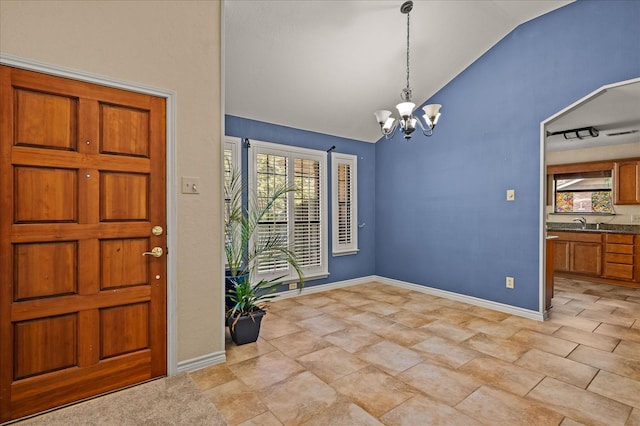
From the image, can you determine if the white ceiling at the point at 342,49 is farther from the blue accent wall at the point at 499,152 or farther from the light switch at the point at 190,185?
the light switch at the point at 190,185

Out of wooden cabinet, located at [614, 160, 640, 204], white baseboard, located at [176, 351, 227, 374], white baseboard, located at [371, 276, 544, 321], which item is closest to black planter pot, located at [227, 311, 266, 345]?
white baseboard, located at [176, 351, 227, 374]

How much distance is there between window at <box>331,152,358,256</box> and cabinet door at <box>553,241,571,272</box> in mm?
3829

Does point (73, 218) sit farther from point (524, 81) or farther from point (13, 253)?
point (524, 81)

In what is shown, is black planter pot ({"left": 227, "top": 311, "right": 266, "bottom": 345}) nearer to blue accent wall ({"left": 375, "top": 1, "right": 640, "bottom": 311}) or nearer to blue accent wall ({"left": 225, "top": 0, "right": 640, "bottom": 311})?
blue accent wall ({"left": 225, "top": 0, "right": 640, "bottom": 311})

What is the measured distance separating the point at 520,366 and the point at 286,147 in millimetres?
3555

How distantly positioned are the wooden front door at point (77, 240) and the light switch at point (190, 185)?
0.15m

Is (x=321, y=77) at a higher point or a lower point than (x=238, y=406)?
higher

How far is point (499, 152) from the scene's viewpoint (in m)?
3.96

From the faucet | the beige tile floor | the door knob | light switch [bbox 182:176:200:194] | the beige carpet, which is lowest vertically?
the beige carpet

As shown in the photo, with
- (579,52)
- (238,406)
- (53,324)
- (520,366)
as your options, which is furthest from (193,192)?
(579,52)

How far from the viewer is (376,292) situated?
4836 mm

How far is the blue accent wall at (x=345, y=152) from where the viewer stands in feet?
13.7

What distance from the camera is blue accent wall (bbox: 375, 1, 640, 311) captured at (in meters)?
3.25

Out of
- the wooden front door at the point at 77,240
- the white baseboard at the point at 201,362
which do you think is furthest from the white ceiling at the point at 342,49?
the white baseboard at the point at 201,362
